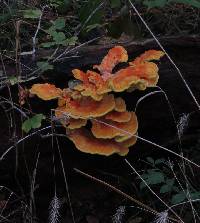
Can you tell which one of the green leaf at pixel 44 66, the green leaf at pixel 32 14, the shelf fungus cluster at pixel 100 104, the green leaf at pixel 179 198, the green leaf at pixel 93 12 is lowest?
the green leaf at pixel 179 198

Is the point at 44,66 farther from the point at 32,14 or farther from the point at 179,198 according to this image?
the point at 179,198

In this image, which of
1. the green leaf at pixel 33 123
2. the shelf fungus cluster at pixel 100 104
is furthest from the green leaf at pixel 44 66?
the green leaf at pixel 33 123

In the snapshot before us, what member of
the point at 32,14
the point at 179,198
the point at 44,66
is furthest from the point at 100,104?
the point at 32,14

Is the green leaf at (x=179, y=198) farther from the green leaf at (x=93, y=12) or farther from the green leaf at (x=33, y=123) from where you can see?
the green leaf at (x=93, y=12)

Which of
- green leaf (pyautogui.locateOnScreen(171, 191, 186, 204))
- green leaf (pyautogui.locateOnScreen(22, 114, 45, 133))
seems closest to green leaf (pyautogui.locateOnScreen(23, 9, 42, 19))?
green leaf (pyautogui.locateOnScreen(22, 114, 45, 133))

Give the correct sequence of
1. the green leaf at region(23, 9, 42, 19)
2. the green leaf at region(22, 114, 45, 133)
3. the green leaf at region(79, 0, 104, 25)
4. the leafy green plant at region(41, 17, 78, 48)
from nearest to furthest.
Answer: the green leaf at region(22, 114, 45, 133) → the leafy green plant at region(41, 17, 78, 48) → the green leaf at region(23, 9, 42, 19) → the green leaf at region(79, 0, 104, 25)

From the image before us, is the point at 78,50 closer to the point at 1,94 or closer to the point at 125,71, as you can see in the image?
the point at 125,71

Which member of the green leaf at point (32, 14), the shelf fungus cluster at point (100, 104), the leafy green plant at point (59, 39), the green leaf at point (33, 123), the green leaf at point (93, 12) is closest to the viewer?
the green leaf at point (33, 123)

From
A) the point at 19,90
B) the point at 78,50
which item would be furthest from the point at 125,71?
the point at 19,90

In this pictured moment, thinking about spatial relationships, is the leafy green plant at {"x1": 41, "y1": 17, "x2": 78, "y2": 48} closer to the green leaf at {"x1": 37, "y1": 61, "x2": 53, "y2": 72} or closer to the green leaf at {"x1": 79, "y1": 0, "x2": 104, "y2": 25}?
the green leaf at {"x1": 37, "y1": 61, "x2": 53, "y2": 72}
